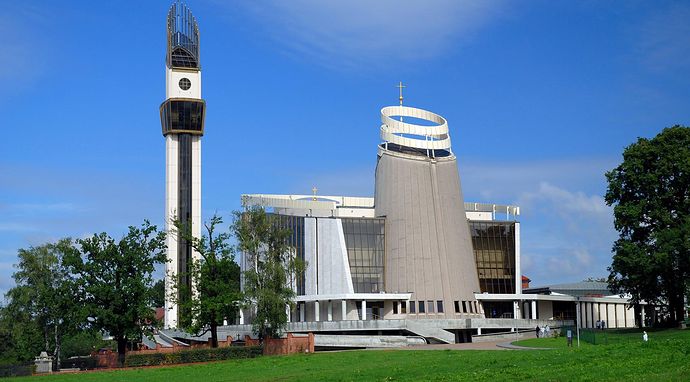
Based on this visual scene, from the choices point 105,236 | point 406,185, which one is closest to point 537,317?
point 406,185

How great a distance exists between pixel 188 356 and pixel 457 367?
88.7 feet

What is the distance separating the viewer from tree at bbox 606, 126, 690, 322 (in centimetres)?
6488

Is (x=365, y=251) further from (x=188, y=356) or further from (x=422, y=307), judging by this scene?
(x=188, y=356)

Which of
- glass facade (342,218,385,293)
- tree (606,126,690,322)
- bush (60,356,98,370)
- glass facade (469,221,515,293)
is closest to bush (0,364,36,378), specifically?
bush (60,356,98,370)

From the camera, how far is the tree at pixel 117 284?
209 ft

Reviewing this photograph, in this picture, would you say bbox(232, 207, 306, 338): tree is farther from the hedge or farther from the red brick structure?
the hedge

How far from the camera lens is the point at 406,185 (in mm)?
87562

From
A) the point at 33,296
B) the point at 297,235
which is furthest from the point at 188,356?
the point at 297,235

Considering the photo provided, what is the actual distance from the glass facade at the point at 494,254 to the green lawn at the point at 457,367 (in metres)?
33.2

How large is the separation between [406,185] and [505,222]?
538 inches

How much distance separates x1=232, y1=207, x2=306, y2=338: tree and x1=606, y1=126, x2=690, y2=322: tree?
2464 centimetres

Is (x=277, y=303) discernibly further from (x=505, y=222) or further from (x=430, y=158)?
(x=505, y=222)

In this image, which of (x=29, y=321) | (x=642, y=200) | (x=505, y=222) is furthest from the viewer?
(x=505, y=222)

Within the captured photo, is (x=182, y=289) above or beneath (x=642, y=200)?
beneath
